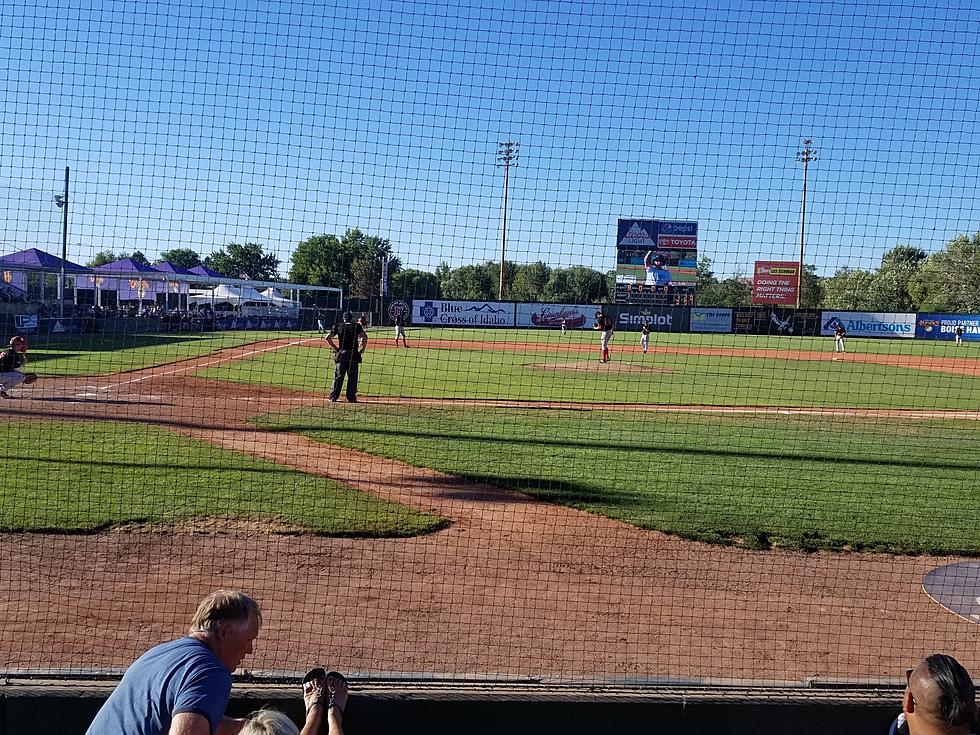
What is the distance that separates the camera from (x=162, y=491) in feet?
31.8

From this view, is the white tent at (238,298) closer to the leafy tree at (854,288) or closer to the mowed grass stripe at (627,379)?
the mowed grass stripe at (627,379)

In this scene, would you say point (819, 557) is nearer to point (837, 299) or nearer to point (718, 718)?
point (718, 718)

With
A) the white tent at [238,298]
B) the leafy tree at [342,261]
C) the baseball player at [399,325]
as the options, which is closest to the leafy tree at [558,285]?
the leafy tree at [342,261]

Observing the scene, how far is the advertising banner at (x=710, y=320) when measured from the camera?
166 ft

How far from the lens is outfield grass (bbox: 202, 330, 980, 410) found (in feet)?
68.5

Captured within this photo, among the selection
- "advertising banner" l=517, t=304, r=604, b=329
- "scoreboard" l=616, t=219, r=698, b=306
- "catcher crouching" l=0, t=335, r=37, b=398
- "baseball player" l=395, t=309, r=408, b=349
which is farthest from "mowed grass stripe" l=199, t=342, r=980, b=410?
"scoreboard" l=616, t=219, r=698, b=306

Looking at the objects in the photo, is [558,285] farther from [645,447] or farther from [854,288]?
[854,288]

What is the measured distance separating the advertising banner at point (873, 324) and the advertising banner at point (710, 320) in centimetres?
523

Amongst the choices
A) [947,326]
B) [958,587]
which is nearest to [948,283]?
[958,587]

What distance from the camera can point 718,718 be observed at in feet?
14.7

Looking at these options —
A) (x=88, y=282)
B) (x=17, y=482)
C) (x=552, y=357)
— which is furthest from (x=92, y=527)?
(x=88, y=282)

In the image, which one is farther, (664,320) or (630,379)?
(664,320)

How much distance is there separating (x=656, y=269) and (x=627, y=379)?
25548 mm

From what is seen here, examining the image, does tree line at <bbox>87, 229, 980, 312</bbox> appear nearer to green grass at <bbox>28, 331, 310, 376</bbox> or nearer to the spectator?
green grass at <bbox>28, 331, 310, 376</bbox>
